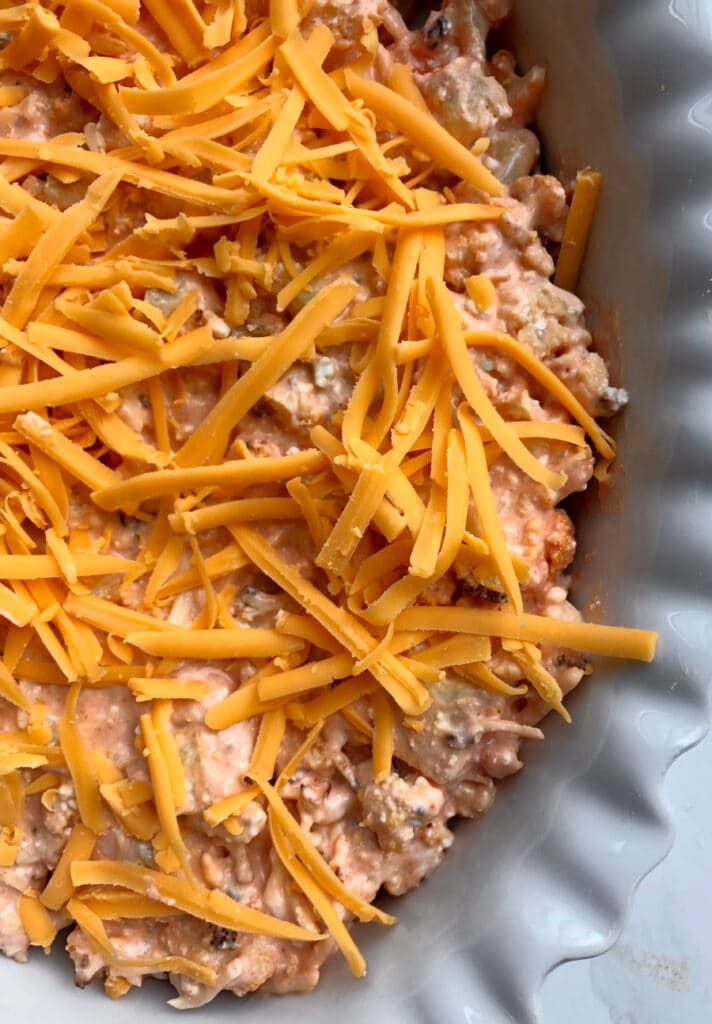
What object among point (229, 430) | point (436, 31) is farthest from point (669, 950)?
point (436, 31)

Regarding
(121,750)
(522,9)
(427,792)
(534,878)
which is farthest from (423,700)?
(522,9)

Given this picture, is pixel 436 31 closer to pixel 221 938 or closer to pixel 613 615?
pixel 613 615

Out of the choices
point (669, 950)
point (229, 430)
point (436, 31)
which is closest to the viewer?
point (229, 430)

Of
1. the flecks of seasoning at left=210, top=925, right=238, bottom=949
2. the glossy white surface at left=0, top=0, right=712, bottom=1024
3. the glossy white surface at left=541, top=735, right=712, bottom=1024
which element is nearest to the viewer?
the glossy white surface at left=0, top=0, right=712, bottom=1024

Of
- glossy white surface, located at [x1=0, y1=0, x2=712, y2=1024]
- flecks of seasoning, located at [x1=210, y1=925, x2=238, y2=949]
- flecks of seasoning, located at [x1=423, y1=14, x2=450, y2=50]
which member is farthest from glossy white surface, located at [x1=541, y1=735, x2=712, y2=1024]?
flecks of seasoning, located at [x1=423, y1=14, x2=450, y2=50]

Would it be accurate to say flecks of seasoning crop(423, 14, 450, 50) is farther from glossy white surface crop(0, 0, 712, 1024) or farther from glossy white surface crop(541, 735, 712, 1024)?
glossy white surface crop(541, 735, 712, 1024)
